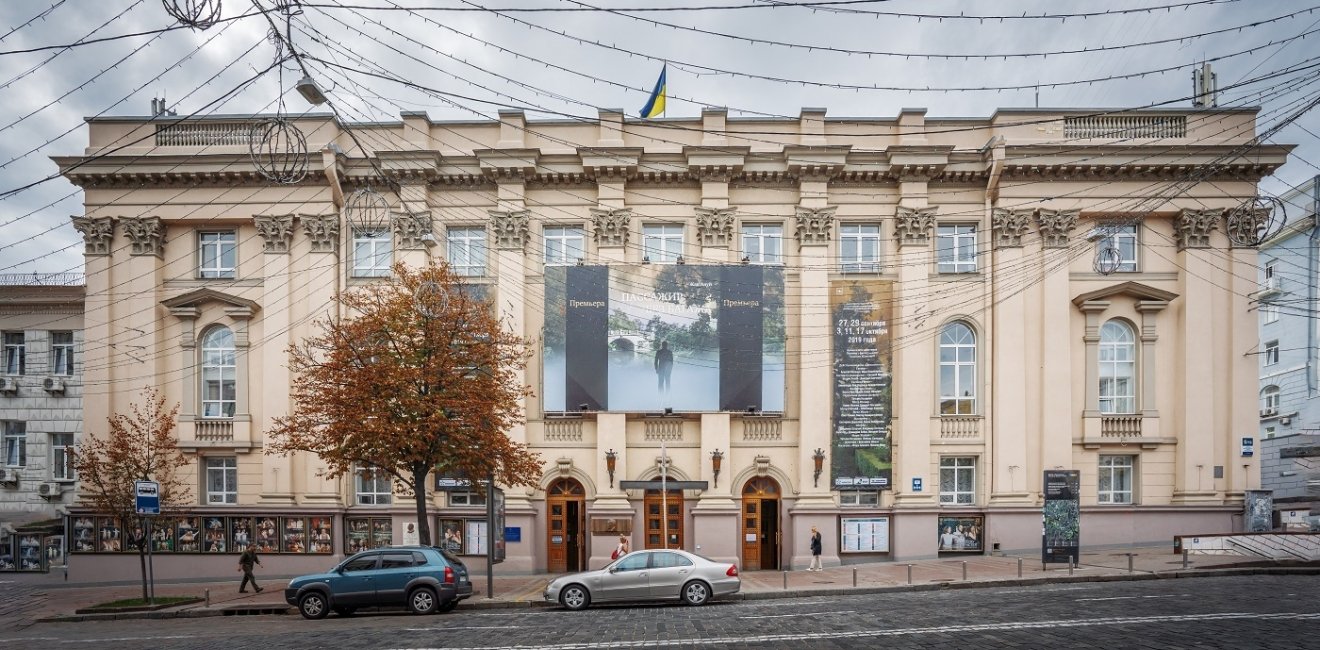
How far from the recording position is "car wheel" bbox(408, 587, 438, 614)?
1853 cm

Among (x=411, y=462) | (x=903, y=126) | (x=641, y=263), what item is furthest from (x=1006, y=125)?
(x=411, y=462)

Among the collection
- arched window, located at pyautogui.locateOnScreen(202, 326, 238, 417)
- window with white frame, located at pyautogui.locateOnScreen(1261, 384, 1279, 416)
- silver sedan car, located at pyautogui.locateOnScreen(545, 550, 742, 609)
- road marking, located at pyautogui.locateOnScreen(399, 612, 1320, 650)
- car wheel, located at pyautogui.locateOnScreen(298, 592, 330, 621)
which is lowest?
car wheel, located at pyautogui.locateOnScreen(298, 592, 330, 621)

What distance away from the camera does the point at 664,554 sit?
1898 centimetres

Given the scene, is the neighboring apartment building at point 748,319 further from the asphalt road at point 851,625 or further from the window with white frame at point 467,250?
the asphalt road at point 851,625

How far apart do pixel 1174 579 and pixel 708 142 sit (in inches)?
731

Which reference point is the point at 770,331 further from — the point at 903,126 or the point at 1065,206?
the point at 1065,206

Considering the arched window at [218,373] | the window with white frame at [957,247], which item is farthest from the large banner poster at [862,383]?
the arched window at [218,373]

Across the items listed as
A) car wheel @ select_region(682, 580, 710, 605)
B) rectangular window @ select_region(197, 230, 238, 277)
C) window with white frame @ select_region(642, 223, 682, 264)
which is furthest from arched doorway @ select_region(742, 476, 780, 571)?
rectangular window @ select_region(197, 230, 238, 277)

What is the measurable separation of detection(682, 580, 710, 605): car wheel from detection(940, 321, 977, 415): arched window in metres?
13.2

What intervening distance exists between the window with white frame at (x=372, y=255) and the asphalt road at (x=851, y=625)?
41.9 feet

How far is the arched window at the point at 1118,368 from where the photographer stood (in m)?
28.5

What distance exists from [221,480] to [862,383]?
2188cm

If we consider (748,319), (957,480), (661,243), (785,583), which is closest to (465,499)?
(661,243)

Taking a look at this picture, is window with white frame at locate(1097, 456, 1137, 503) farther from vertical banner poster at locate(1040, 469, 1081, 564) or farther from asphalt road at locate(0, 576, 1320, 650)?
asphalt road at locate(0, 576, 1320, 650)
